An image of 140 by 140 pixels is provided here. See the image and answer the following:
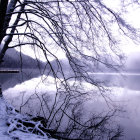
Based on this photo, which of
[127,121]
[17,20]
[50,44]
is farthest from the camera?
[127,121]

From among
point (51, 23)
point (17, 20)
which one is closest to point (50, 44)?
point (51, 23)

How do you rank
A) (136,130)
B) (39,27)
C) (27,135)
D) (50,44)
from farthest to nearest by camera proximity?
(136,130), (39,27), (50,44), (27,135)

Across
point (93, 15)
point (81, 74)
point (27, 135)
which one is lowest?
point (27, 135)

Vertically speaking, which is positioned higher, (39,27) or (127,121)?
(39,27)

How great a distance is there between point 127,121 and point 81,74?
42.0ft

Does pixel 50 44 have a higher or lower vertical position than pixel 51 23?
lower

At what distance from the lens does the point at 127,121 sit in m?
15.3

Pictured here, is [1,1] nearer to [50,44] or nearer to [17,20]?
[50,44]

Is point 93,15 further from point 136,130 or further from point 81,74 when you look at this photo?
point 136,130

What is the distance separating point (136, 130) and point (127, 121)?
1531 mm

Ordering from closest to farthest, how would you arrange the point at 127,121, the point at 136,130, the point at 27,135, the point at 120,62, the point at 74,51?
the point at 27,135 < the point at 120,62 < the point at 74,51 < the point at 136,130 < the point at 127,121

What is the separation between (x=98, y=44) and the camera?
171 inches

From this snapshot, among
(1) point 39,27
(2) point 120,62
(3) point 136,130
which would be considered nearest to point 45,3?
(1) point 39,27

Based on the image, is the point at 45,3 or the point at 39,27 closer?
the point at 45,3
